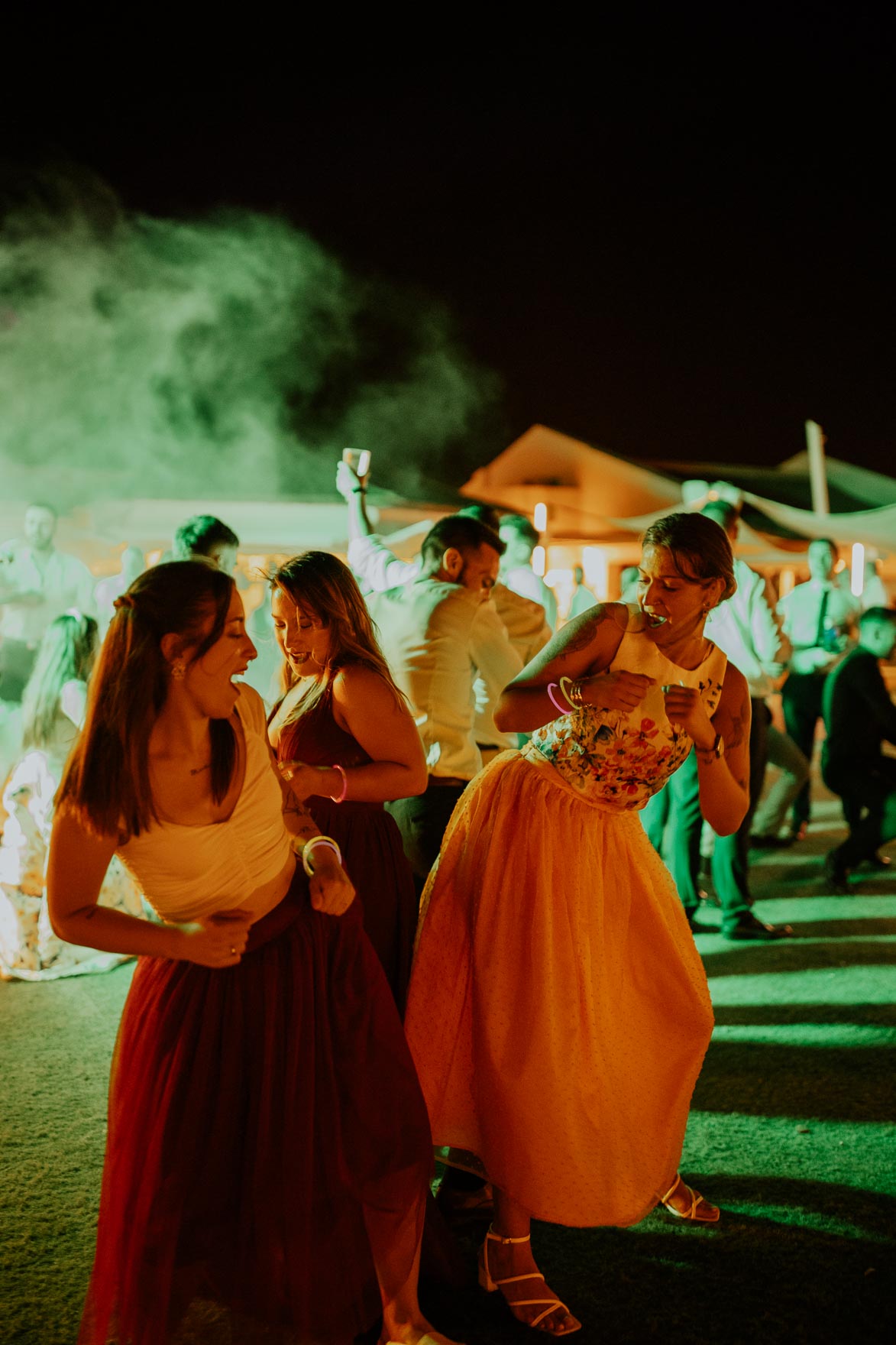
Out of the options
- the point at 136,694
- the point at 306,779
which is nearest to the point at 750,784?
the point at 306,779

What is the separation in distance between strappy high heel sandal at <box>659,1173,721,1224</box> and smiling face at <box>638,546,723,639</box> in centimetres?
147

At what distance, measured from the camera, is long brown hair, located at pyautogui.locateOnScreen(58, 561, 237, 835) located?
1.80m

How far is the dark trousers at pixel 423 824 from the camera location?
3363 millimetres

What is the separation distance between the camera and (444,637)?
11.8ft

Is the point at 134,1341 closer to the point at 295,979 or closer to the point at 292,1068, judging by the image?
the point at 292,1068

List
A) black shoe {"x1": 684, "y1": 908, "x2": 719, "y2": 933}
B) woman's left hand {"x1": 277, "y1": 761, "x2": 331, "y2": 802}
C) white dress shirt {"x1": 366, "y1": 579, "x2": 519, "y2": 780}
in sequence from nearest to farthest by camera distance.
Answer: woman's left hand {"x1": 277, "y1": 761, "x2": 331, "y2": 802}
white dress shirt {"x1": 366, "y1": 579, "x2": 519, "y2": 780}
black shoe {"x1": 684, "y1": 908, "x2": 719, "y2": 933}

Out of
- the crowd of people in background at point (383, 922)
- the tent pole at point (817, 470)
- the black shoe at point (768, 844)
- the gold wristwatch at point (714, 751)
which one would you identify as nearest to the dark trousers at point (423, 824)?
the crowd of people in background at point (383, 922)

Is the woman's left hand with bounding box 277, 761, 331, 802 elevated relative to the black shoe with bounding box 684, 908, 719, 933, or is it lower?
elevated

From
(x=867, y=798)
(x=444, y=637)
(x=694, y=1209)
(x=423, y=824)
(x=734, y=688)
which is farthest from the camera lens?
(x=867, y=798)

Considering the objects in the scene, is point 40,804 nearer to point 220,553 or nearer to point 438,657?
point 220,553

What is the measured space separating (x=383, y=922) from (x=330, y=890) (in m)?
0.63

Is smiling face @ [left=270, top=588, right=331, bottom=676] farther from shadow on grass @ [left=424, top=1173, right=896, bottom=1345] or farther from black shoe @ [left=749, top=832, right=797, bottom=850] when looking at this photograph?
black shoe @ [left=749, top=832, right=797, bottom=850]

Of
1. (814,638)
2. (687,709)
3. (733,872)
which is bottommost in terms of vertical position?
(733,872)

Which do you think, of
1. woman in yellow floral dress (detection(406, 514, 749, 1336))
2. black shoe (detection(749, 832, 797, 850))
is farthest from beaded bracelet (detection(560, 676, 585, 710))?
black shoe (detection(749, 832, 797, 850))
